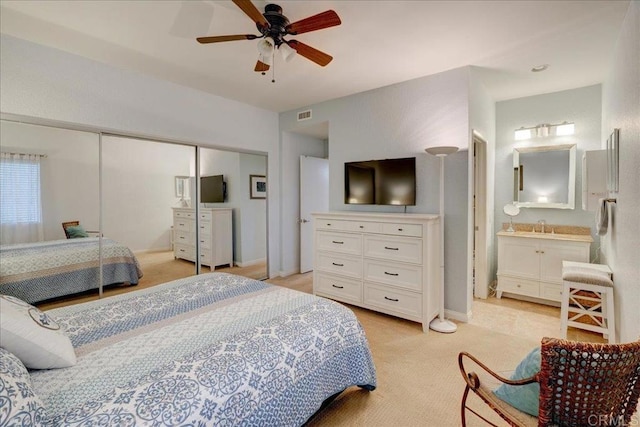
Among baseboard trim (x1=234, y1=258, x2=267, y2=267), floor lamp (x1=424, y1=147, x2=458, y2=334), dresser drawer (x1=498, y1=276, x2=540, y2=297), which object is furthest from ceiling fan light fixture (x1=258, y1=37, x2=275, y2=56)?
dresser drawer (x1=498, y1=276, x2=540, y2=297)

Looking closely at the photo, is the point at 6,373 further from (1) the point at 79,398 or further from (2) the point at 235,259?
(2) the point at 235,259

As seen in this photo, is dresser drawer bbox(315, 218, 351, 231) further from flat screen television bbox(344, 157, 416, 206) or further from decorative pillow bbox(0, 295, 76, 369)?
decorative pillow bbox(0, 295, 76, 369)

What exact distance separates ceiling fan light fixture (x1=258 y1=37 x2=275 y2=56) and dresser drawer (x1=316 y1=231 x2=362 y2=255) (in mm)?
2039

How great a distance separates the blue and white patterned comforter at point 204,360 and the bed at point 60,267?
1323mm

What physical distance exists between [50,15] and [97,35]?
0.99 feet

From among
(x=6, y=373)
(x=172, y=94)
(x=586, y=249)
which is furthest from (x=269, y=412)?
(x=586, y=249)

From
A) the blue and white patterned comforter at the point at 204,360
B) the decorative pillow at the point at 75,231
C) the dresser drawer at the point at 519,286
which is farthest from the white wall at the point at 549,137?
the decorative pillow at the point at 75,231

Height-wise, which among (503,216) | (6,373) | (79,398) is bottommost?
(79,398)

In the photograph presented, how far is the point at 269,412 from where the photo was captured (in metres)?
1.25

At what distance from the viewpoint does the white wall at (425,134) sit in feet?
10.1

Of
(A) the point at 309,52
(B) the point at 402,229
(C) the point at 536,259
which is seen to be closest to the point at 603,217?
(C) the point at 536,259

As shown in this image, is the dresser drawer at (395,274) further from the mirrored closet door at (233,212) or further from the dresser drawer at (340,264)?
the mirrored closet door at (233,212)

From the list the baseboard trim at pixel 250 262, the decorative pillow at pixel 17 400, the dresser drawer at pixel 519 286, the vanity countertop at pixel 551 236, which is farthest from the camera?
the baseboard trim at pixel 250 262

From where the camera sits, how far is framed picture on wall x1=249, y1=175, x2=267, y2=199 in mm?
4438
